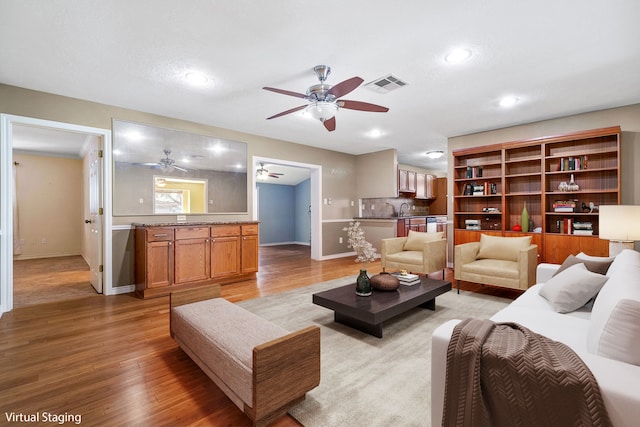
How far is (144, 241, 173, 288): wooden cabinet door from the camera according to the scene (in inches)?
148

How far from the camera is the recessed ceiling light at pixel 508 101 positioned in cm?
378

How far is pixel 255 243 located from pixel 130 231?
1739 mm

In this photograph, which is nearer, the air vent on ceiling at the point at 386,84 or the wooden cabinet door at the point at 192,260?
the air vent on ceiling at the point at 386,84

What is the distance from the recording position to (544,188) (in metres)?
4.48

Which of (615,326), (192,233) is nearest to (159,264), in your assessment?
(192,233)

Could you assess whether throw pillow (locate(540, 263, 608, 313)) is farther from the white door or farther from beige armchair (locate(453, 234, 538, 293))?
the white door

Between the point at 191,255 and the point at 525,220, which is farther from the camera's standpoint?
the point at 525,220

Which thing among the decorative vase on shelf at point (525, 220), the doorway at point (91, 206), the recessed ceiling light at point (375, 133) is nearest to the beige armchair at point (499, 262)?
the decorative vase on shelf at point (525, 220)

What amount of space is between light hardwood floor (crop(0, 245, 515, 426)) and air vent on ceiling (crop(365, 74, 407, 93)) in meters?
3.14

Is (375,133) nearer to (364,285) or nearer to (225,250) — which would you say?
(225,250)

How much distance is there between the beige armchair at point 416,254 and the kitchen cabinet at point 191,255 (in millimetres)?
2143

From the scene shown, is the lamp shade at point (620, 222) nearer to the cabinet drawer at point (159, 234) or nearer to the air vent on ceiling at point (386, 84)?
the air vent on ceiling at point (386, 84)

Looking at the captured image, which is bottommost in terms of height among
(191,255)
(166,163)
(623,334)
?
(191,255)

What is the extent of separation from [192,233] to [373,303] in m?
2.73
